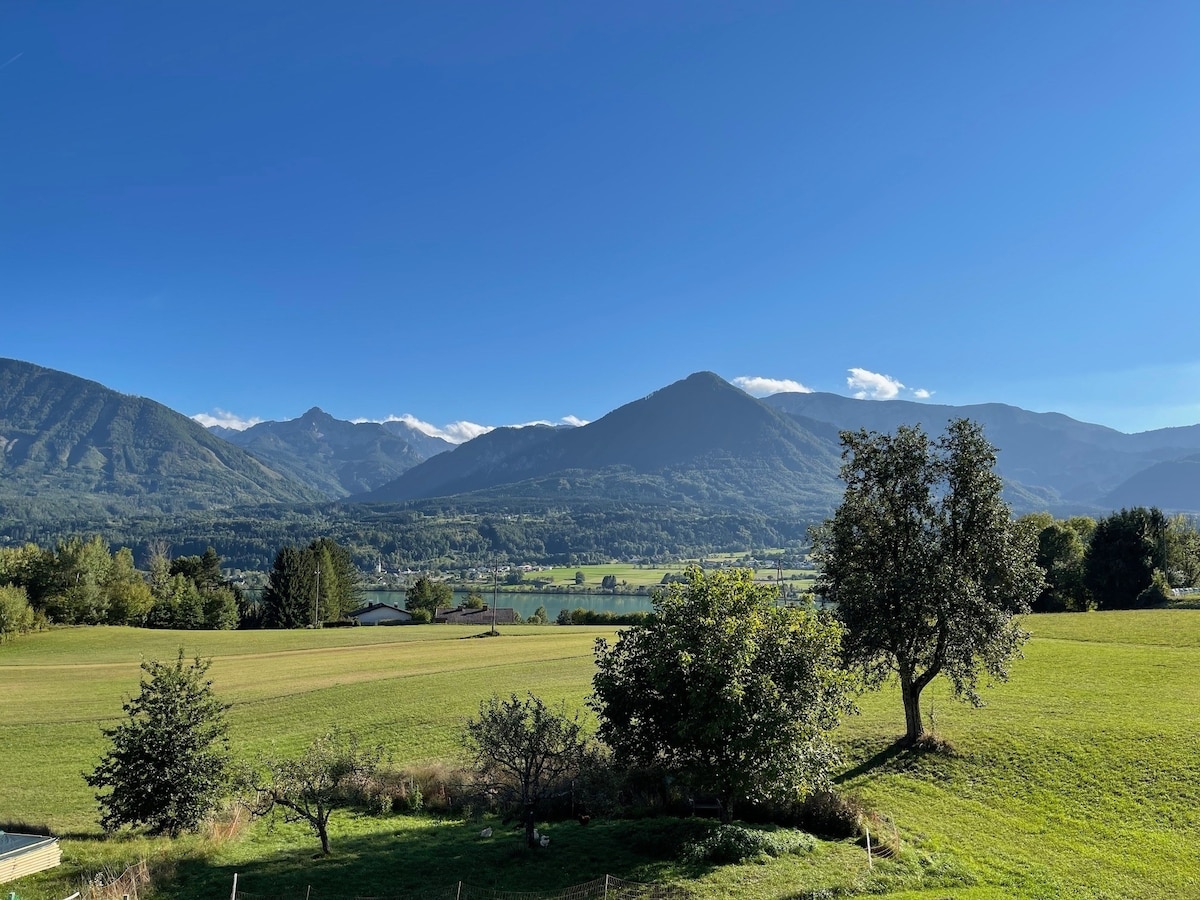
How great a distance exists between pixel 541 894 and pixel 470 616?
118 meters

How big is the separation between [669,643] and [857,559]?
11.8 metres

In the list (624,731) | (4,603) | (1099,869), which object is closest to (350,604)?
(4,603)

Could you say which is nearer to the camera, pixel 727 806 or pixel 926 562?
pixel 727 806

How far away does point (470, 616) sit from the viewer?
13212cm

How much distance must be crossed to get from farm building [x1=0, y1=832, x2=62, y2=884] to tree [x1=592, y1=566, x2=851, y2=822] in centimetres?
1711

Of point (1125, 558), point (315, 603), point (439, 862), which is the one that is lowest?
point (315, 603)

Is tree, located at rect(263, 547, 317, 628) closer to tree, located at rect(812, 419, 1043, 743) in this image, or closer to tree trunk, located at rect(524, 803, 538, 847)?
tree trunk, located at rect(524, 803, 538, 847)

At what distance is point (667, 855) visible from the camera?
20.6 m

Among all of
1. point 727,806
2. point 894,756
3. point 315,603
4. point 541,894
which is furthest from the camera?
point 315,603

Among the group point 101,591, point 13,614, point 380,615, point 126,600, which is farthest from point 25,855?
point 380,615

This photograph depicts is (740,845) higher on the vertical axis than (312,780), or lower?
lower

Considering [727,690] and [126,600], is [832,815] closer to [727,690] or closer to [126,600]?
[727,690]

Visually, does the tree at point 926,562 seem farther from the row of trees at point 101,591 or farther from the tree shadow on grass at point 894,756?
the row of trees at point 101,591

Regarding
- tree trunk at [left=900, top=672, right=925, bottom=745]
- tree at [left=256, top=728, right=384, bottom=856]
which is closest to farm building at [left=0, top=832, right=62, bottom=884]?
tree at [left=256, top=728, right=384, bottom=856]
